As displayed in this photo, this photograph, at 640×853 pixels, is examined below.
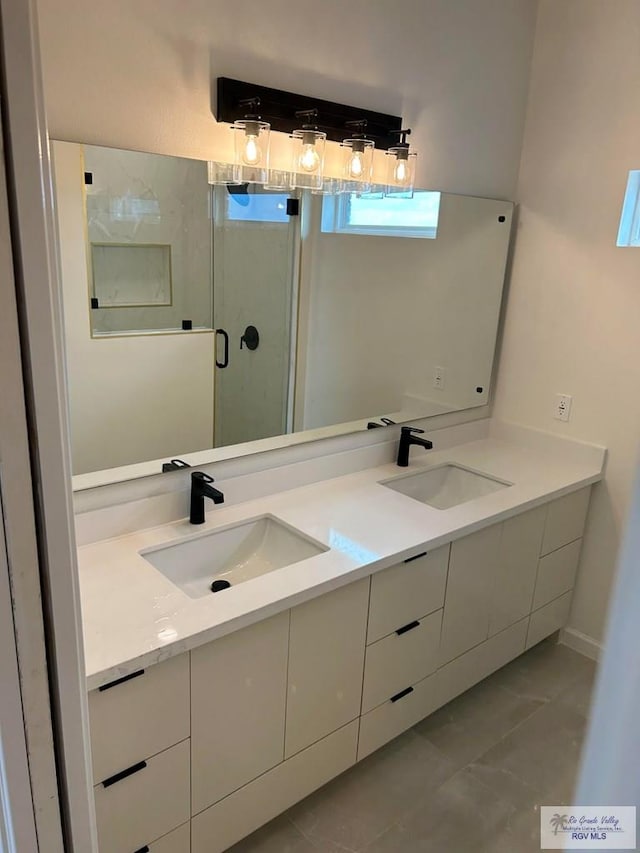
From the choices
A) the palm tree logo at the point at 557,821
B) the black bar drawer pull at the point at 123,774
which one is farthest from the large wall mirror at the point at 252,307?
the palm tree logo at the point at 557,821

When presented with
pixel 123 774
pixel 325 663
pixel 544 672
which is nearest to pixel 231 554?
pixel 325 663

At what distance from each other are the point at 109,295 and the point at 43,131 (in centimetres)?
100

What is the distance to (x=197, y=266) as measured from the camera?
1.85 metres

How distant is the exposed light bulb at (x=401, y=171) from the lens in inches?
84.2

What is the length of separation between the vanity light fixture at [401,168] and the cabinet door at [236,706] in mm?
1477

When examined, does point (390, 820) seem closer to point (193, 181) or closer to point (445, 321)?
point (445, 321)

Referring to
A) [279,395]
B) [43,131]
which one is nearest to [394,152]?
[279,395]

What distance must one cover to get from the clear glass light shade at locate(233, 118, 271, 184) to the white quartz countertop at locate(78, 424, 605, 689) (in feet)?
3.28

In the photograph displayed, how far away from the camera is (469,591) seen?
2.15m

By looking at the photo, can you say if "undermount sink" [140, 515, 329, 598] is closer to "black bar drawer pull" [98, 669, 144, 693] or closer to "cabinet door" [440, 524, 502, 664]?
"black bar drawer pull" [98, 669, 144, 693]

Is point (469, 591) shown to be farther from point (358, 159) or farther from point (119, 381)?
point (358, 159)

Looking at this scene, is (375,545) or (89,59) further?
(375,545)

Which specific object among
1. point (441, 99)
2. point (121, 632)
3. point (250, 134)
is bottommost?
point (121, 632)

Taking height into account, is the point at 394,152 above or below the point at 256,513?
above
